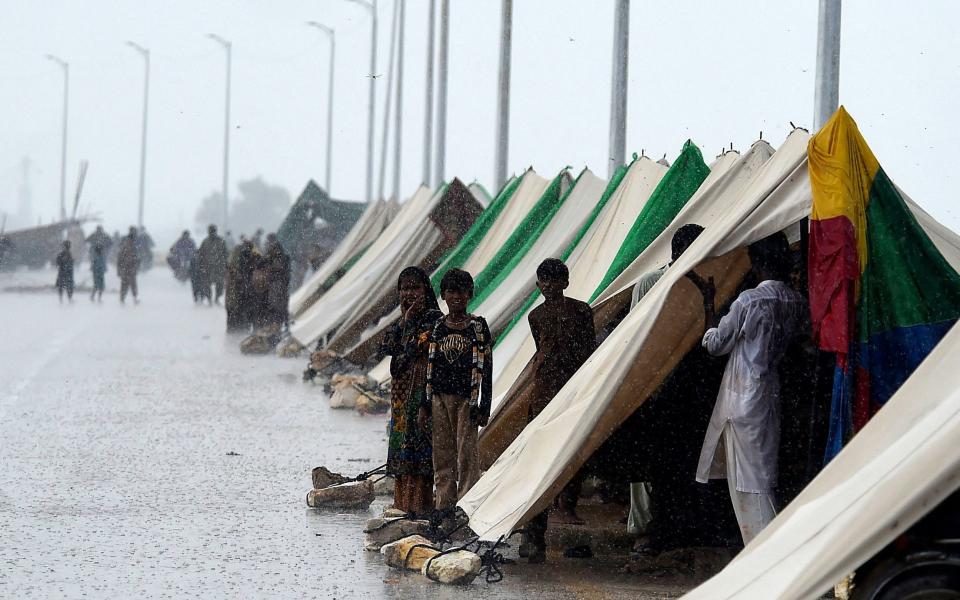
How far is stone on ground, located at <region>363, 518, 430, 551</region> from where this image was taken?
7.93m

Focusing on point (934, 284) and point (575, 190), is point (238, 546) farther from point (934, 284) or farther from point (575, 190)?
point (575, 190)

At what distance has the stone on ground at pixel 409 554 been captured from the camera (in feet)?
24.1

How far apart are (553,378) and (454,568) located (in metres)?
1.44

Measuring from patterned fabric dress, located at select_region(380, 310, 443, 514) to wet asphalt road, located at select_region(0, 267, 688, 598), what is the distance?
0.42m

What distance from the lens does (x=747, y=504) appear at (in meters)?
6.96

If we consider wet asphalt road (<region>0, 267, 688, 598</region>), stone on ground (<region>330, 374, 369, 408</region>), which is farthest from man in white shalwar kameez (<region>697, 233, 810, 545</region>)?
stone on ground (<region>330, 374, 369, 408</region>)

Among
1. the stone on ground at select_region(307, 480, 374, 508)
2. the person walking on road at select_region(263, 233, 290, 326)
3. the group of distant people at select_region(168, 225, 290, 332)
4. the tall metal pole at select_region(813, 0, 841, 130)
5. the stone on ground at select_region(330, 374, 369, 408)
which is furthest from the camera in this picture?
the group of distant people at select_region(168, 225, 290, 332)

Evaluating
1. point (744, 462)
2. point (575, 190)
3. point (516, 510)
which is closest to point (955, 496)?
point (744, 462)

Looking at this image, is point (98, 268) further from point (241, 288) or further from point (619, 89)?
point (619, 89)

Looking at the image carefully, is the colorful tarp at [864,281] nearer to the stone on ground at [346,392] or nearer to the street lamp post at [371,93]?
the stone on ground at [346,392]

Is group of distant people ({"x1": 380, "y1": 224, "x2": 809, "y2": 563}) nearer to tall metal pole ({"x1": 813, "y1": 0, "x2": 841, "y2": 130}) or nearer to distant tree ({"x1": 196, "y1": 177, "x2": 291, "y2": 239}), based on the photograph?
tall metal pole ({"x1": 813, "y1": 0, "x2": 841, "y2": 130})

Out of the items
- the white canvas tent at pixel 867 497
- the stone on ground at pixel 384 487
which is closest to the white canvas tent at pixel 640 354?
the white canvas tent at pixel 867 497

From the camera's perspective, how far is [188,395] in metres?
15.7

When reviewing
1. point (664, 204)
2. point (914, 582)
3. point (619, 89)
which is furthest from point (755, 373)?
point (619, 89)
